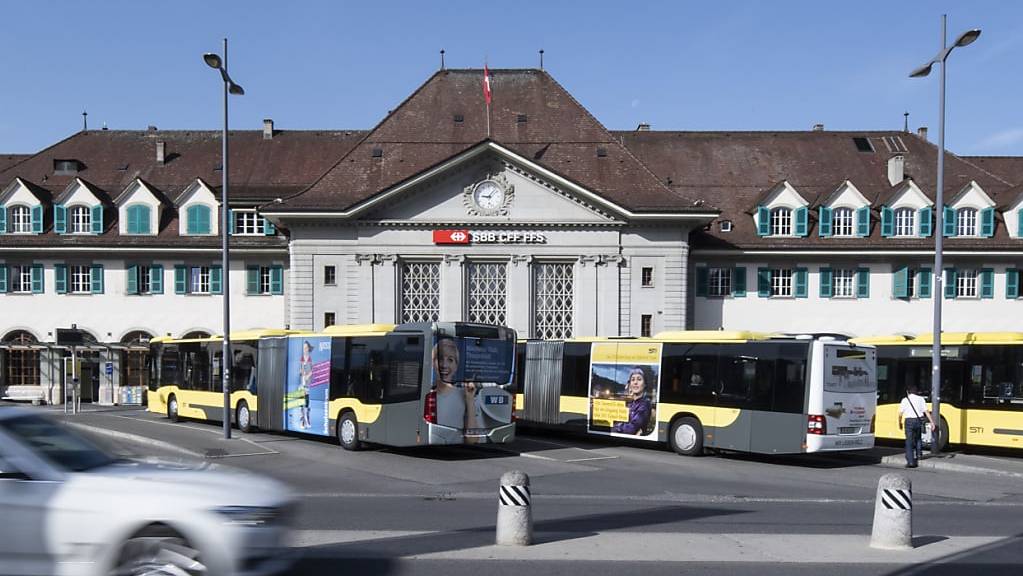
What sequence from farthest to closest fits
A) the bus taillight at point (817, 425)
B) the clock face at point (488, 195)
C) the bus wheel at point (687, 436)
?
the clock face at point (488, 195) → the bus wheel at point (687, 436) → the bus taillight at point (817, 425)

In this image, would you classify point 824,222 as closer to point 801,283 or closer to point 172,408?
point 801,283

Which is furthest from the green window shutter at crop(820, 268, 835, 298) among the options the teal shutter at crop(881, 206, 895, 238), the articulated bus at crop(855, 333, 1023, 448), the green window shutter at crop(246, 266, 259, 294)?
the green window shutter at crop(246, 266, 259, 294)

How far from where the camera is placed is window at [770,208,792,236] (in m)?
44.8

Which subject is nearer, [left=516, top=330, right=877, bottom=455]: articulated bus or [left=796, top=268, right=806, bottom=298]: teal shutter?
[left=516, top=330, right=877, bottom=455]: articulated bus

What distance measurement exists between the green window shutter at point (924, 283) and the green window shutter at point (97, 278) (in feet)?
126

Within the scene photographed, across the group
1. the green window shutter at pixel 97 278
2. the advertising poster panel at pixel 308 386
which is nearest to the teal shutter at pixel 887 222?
the advertising poster panel at pixel 308 386

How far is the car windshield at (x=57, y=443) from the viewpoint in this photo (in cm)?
798

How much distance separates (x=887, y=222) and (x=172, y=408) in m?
32.4

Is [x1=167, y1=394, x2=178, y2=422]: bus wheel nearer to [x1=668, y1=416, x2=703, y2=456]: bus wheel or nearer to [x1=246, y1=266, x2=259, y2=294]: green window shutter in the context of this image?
[x1=246, y1=266, x2=259, y2=294]: green window shutter

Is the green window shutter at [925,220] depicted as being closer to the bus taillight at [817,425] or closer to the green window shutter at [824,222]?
the green window shutter at [824,222]

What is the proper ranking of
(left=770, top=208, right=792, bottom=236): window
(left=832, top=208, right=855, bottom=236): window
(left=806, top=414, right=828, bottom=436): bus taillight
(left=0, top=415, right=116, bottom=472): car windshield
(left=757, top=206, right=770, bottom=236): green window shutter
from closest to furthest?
(left=0, top=415, right=116, bottom=472): car windshield < (left=806, top=414, right=828, bottom=436): bus taillight < (left=832, top=208, right=855, bottom=236): window < (left=757, top=206, right=770, bottom=236): green window shutter < (left=770, top=208, right=792, bottom=236): window

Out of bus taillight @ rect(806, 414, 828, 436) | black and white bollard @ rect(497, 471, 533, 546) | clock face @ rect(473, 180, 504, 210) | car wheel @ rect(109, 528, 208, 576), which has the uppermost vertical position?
clock face @ rect(473, 180, 504, 210)

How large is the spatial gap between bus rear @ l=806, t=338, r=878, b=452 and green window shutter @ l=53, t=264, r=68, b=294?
3622 cm

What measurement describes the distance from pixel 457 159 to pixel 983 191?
24822 millimetres
